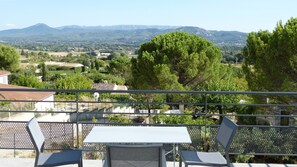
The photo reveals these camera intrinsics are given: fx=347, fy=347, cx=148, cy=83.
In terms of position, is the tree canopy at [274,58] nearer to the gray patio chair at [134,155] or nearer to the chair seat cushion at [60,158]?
the chair seat cushion at [60,158]

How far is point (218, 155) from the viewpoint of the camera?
11.3ft

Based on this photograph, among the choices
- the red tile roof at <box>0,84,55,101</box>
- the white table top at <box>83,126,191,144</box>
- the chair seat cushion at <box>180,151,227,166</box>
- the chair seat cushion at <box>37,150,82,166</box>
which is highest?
the white table top at <box>83,126,191,144</box>

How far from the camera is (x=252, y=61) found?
15.3 meters

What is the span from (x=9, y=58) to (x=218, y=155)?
4463 cm

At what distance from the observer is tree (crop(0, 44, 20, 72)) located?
140ft

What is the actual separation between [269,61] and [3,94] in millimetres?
17840

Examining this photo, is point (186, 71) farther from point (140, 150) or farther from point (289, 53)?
point (140, 150)

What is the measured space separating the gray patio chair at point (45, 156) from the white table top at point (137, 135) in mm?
262

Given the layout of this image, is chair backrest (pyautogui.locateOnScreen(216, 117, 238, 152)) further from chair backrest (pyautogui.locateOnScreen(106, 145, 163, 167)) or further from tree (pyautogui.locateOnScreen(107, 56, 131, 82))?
tree (pyautogui.locateOnScreen(107, 56, 131, 82))

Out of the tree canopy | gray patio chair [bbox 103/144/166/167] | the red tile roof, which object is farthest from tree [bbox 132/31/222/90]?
gray patio chair [bbox 103/144/166/167]

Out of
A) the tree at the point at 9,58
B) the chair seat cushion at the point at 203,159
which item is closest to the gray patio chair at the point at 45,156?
the chair seat cushion at the point at 203,159

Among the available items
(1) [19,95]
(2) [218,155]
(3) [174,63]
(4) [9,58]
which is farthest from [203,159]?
(4) [9,58]

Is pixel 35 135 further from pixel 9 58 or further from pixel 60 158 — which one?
pixel 9 58

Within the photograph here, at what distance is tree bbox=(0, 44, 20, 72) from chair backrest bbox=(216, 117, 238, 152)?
43.1 metres
